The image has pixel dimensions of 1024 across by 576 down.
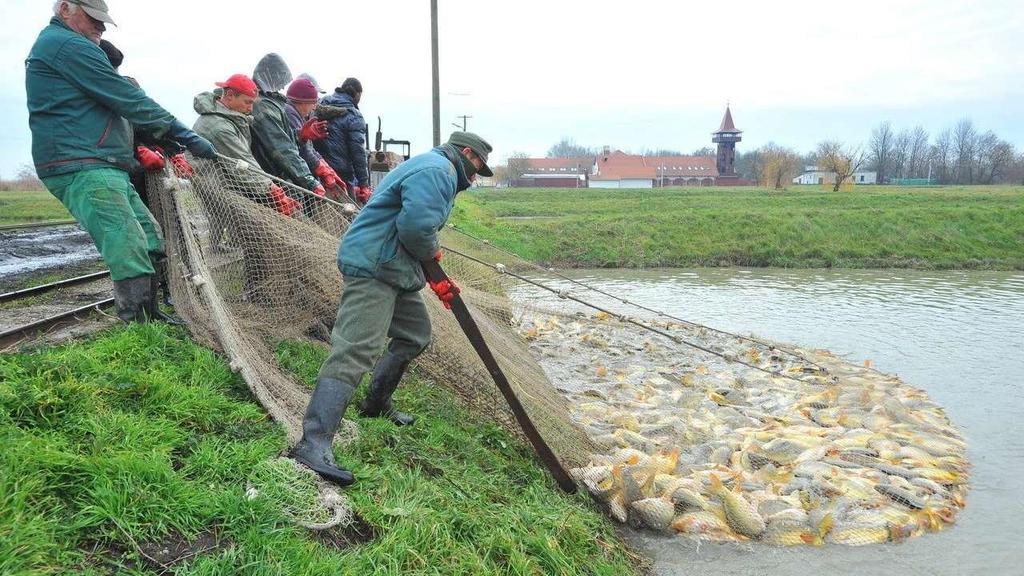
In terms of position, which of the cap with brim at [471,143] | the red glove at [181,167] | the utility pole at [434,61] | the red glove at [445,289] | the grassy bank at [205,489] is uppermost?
the utility pole at [434,61]

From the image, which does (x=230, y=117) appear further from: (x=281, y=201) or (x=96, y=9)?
(x=96, y=9)

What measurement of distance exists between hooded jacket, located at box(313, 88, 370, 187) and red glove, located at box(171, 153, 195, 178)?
2.66 meters

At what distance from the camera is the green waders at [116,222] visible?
412 cm

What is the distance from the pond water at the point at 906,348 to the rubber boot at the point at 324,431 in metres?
2.08

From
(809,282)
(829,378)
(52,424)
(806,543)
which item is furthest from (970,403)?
(809,282)

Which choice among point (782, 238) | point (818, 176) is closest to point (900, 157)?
point (818, 176)

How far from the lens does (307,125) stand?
6773 millimetres

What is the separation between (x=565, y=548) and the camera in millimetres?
3578

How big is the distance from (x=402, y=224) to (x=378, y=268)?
281mm

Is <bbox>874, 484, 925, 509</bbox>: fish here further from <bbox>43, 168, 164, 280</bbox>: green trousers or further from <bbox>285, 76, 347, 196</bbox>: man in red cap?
<bbox>43, 168, 164, 280</bbox>: green trousers

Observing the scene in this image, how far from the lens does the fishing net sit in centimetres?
445

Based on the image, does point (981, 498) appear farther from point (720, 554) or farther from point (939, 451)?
point (720, 554)

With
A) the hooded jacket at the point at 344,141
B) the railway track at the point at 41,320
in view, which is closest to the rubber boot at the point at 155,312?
the railway track at the point at 41,320

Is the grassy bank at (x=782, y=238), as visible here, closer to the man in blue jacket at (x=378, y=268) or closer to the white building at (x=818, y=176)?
the man in blue jacket at (x=378, y=268)
